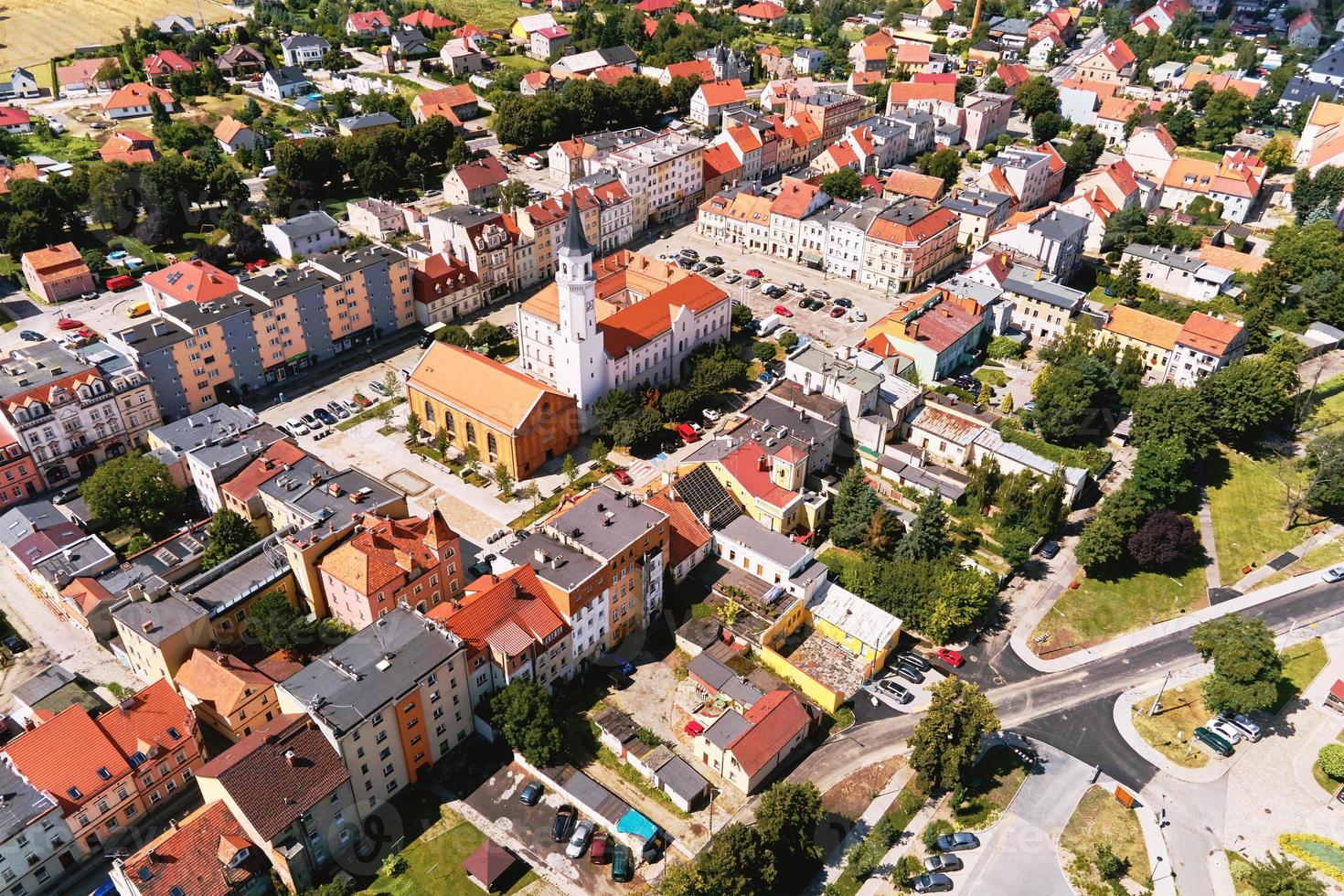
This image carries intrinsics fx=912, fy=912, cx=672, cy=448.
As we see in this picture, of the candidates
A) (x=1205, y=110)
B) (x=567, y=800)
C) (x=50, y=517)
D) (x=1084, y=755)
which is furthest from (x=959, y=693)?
(x=1205, y=110)

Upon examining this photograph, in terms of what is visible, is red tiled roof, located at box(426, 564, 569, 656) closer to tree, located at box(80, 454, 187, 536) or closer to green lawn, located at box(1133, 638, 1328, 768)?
tree, located at box(80, 454, 187, 536)

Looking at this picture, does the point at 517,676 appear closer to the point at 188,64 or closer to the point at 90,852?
the point at 90,852

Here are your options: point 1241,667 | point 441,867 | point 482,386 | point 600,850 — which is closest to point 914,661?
point 1241,667

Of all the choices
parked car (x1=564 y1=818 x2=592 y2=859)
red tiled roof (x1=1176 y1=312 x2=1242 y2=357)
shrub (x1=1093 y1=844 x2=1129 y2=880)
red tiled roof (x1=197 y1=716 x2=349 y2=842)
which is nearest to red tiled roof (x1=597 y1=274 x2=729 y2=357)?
parked car (x1=564 y1=818 x2=592 y2=859)

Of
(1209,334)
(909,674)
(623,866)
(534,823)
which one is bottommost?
(534,823)

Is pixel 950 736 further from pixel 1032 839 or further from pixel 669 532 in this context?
pixel 669 532

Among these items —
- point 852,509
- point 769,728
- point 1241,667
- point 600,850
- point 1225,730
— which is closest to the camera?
point 600,850
